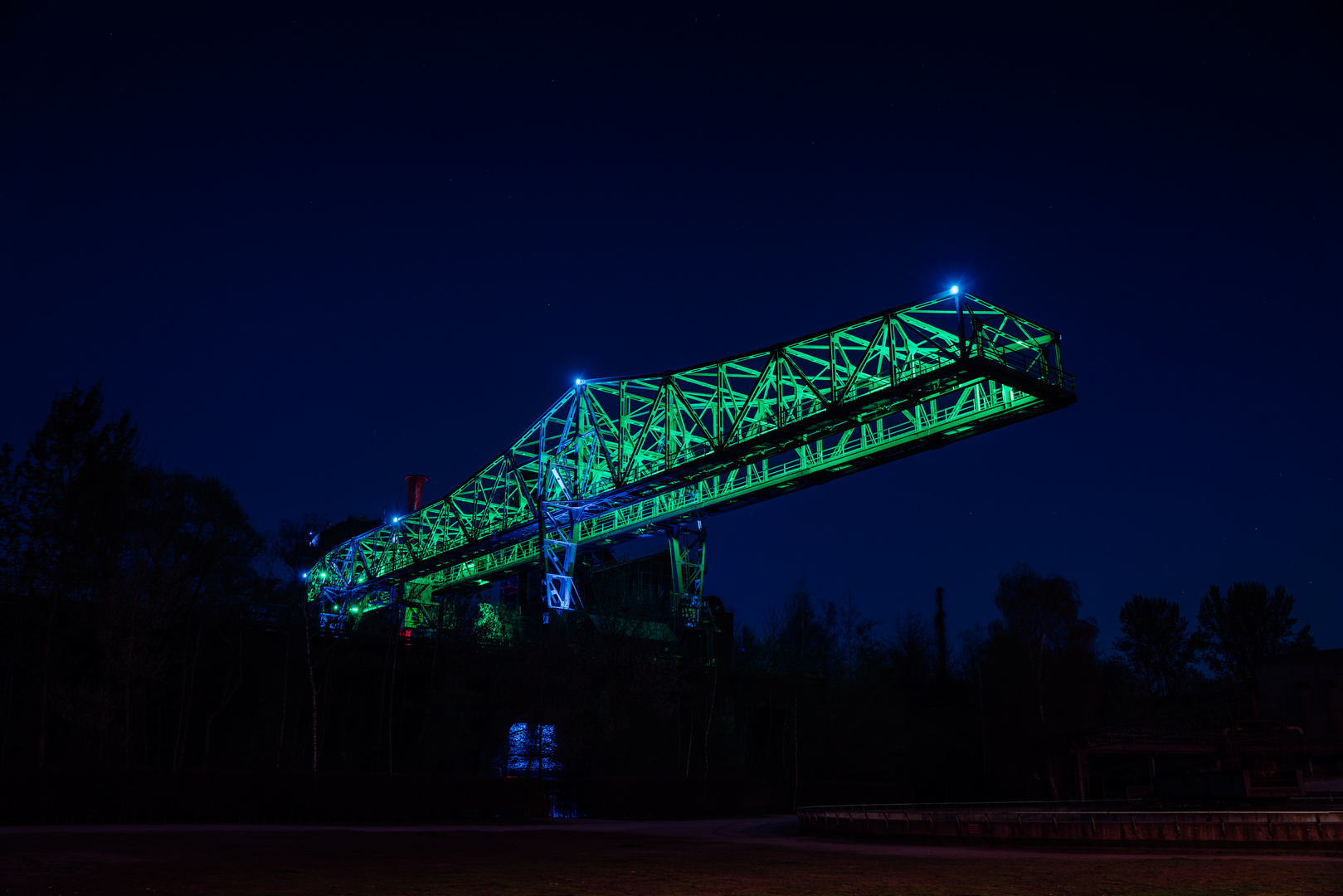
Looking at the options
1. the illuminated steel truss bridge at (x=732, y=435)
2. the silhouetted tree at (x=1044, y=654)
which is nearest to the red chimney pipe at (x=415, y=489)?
the illuminated steel truss bridge at (x=732, y=435)

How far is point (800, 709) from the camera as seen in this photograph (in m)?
44.7

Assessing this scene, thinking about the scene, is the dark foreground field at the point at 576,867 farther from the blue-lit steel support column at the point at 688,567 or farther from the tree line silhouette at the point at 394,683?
the blue-lit steel support column at the point at 688,567

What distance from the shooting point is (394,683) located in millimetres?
35625

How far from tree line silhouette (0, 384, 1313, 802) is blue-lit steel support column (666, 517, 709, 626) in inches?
122

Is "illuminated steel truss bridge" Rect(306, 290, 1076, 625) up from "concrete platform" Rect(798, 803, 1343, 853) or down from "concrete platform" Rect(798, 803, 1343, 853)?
up

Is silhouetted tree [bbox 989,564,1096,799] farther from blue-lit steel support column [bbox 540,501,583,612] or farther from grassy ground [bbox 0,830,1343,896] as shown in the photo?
grassy ground [bbox 0,830,1343,896]

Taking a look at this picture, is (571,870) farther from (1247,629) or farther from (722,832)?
(1247,629)

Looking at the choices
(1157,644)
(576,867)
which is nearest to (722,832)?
(576,867)

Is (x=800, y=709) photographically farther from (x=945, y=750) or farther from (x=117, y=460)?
(x=117, y=460)

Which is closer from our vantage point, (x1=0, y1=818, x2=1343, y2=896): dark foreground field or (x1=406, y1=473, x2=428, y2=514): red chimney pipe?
(x1=0, y1=818, x2=1343, y2=896): dark foreground field

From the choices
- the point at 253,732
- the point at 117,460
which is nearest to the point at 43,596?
the point at 117,460

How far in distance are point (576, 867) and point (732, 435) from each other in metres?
25.8

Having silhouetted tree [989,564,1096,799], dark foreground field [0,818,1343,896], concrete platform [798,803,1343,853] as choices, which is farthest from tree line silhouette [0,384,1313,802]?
concrete platform [798,803,1343,853]

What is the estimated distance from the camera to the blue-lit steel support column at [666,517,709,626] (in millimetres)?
46656
